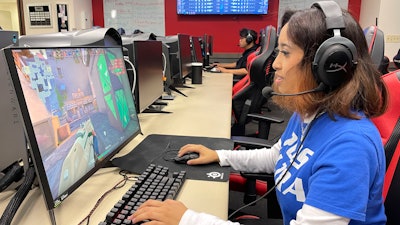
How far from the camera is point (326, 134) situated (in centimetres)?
72

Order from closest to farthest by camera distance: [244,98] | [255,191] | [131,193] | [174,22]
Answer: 1. [131,193]
2. [255,191]
3. [244,98]
4. [174,22]

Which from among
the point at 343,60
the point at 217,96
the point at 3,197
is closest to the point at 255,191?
the point at 343,60

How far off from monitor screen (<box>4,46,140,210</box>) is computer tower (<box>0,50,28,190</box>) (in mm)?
172

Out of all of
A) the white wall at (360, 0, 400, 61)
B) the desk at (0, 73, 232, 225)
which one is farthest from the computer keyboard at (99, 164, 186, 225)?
the white wall at (360, 0, 400, 61)

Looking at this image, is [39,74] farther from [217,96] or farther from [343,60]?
[217,96]

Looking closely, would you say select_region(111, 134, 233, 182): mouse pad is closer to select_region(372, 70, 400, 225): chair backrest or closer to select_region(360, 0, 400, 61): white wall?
select_region(372, 70, 400, 225): chair backrest

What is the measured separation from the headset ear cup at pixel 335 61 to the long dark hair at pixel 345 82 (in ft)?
0.07

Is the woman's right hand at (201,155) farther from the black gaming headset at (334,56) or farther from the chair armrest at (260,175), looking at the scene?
the black gaming headset at (334,56)

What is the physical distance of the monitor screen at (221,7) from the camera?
16.4ft

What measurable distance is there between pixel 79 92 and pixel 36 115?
0.61 ft

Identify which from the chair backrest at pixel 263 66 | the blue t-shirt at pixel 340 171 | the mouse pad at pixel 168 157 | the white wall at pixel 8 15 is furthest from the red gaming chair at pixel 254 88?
the white wall at pixel 8 15

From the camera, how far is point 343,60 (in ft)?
2.32

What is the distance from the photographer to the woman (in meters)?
0.62

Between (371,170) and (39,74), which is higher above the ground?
(39,74)
